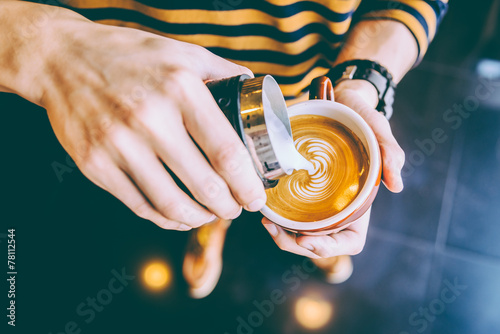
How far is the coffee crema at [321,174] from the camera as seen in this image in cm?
87

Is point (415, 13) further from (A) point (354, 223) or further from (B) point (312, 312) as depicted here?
(B) point (312, 312)

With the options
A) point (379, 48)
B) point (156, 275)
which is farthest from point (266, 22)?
point (156, 275)

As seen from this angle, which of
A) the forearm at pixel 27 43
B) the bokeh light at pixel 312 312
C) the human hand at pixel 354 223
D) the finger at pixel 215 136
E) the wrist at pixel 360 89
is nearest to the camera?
the finger at pixel 215 136

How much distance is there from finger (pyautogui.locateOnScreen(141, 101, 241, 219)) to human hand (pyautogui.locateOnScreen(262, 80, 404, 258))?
0.84ft

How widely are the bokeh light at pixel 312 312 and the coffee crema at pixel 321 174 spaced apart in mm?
1035

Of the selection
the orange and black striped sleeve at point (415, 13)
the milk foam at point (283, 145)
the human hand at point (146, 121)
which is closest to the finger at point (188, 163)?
the human hand at point (146, 121)

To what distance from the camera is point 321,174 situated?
37.0 inches

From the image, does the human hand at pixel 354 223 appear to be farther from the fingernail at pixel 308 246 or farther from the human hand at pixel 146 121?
the human hand at pixel 146 121

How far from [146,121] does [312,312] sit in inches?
59.3

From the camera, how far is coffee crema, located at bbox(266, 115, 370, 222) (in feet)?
2.86

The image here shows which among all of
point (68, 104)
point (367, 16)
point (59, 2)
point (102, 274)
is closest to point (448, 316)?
point (367, 16)

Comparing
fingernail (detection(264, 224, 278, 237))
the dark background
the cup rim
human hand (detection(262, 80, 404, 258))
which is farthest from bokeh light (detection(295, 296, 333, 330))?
the cup rim

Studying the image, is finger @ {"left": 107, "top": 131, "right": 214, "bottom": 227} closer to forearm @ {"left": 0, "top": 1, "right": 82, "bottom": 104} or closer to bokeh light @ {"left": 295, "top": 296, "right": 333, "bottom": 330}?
forearm @ {"left": 0, "top": 1, "right": 82, "bottom": 104}

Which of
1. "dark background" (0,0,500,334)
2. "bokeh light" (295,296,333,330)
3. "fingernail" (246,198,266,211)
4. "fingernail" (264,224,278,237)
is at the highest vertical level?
"fingernail" (246,198,266,211)
